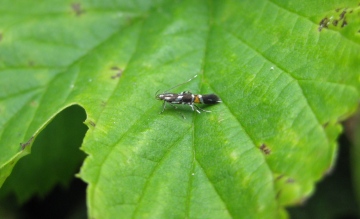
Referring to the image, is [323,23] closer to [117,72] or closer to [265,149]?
[265,149]

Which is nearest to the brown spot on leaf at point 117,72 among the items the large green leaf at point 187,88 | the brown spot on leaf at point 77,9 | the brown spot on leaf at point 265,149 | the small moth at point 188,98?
the large green leaf at point 187,88

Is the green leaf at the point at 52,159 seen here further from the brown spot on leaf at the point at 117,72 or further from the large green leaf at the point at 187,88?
the brown spot on leaf at the point at 117,72

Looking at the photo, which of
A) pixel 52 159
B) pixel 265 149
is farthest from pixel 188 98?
pixel 52 159

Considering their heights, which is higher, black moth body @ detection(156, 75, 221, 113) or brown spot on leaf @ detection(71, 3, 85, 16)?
brown spot on leaf @ detection(71, 3, 85, 16)

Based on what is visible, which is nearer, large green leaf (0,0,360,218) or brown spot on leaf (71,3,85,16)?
large green leaf (0,0,360,218)

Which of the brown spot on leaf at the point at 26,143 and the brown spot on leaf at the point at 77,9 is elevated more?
the brown spot on leaf at the point at 77,9

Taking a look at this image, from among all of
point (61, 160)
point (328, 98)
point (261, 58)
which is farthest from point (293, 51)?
point (61, 160)

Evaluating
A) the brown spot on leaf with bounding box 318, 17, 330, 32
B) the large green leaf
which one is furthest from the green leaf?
the brown spot on leaf with bounding box 318, 17, 330, 32

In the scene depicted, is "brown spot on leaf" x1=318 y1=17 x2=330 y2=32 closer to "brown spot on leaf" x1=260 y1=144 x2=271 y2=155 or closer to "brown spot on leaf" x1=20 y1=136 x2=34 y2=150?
"brown spot on leaf" x1=260 y1=144 x2=271 y2=155
